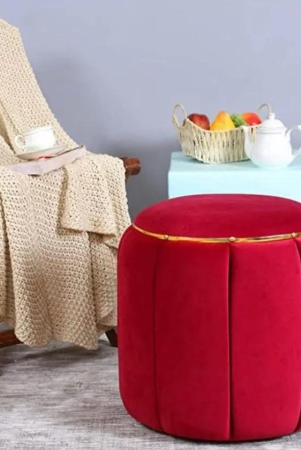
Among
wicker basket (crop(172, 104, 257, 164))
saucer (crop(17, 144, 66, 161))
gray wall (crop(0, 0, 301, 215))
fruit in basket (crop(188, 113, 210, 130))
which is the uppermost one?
gray wall (crop(0, 0, 301, 215))

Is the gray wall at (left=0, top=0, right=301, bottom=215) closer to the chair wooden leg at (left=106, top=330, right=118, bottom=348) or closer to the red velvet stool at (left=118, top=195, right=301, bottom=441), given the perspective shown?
the chair wooden leg at (left=106, top=330, right=118, bottom=348)

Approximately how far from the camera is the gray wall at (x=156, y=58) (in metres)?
2.56

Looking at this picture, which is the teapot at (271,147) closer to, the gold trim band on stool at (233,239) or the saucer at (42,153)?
the saucer at (42,153)

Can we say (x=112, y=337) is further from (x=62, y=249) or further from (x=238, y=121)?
(x=238, y=121)

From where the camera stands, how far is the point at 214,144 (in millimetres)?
2299

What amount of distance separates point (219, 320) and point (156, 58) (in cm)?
130

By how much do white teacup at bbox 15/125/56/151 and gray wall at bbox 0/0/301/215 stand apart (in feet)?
1.65

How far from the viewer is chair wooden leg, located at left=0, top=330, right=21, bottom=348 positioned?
2.09 metres

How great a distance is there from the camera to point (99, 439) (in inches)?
64.4

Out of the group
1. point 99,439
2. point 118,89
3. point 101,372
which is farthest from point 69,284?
point 118,89

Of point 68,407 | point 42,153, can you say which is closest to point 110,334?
point 68,407

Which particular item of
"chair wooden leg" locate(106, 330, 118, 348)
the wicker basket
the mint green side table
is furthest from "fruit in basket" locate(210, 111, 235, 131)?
"chair wooden leg" locate(106, 330, 118, 348)

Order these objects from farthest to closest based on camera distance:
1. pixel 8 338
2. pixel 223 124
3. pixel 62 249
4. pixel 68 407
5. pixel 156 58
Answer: pixel 156 58 < pixel 223 124 < pixel 8 338 < pixel 62 249 < pixel 68 407

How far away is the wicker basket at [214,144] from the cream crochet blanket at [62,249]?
0.33 meters
